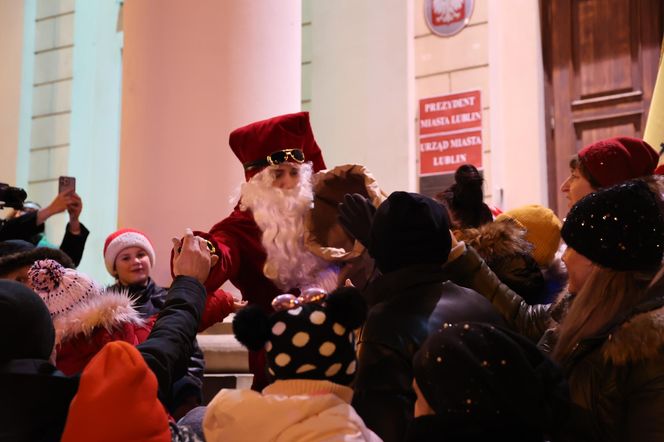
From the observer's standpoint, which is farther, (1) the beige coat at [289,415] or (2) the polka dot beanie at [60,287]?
(2) the polka dot beanie at [60,287]

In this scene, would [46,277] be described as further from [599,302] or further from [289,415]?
[599,302]

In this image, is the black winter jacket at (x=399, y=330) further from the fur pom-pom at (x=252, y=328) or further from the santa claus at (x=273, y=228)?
the santa claus at (x=273, y=228)

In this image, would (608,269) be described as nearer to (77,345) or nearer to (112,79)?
(77,345)

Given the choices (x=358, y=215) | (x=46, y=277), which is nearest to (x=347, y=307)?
(x=358, y=215)

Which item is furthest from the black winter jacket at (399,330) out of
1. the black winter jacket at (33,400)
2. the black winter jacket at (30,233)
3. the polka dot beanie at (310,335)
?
the black winter jacket at (30,233)

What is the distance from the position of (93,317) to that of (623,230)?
1.83 metres

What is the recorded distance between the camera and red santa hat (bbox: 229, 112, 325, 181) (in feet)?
11.8

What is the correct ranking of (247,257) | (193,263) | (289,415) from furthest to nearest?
(247,257) → (193,263) → (289,415)

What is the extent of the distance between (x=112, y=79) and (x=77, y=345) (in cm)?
576

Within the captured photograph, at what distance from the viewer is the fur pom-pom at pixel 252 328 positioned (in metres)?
1.99

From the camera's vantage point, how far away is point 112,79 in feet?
27.7

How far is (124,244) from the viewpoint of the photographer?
415 centimetres

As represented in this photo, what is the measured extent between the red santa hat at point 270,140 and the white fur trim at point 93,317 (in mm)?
821

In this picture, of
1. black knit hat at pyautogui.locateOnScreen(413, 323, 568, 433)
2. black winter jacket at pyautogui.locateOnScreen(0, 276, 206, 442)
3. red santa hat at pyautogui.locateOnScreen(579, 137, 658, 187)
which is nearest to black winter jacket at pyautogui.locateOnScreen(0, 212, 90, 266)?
red santa hat at pyautogui.locateOnScreen(579, 137, 658, 187)
